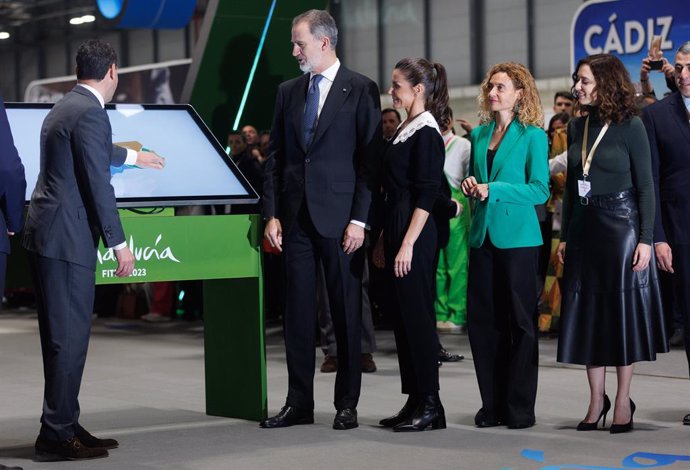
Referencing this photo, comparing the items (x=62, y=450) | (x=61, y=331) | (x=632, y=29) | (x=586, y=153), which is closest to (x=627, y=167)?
(x=586, y=153)

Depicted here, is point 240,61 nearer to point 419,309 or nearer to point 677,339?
point 677,339

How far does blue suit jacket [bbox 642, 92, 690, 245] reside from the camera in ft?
16.8

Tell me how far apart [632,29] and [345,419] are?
15.0 feet

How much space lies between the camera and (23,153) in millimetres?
4992

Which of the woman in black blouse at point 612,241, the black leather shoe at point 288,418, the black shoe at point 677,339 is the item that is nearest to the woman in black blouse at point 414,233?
the black leather shoe at point 288,418

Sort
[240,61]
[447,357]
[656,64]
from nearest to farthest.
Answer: [656,64], [447,357], [240,61]

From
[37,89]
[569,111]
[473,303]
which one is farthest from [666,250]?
[37,89]

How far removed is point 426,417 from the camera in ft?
16.3

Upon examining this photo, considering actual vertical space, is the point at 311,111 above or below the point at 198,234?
above

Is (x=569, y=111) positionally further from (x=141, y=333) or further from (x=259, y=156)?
(x=141, y=333)

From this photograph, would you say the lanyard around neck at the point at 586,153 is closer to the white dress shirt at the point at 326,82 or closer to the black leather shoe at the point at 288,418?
the white dress shirt at the point at 326,82

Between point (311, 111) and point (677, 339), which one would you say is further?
point (677, 339)

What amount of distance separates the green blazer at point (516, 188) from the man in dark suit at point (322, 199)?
1.55ft

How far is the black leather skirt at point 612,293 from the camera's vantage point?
15.8 ft
